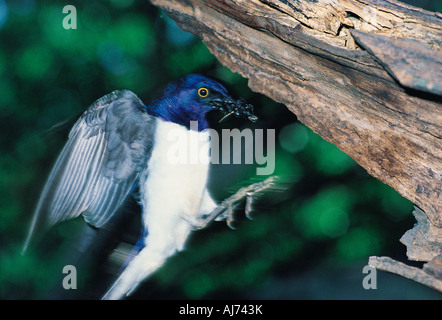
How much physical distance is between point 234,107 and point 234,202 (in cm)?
21

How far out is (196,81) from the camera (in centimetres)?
68

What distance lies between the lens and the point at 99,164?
2.22ft

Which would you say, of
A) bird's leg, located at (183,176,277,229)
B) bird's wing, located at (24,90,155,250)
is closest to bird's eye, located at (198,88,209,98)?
bird's wing, located at (24,90,155,250)

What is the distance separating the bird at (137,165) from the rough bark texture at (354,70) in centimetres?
11

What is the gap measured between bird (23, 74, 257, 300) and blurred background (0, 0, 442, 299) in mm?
28

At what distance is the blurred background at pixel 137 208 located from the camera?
72 cm

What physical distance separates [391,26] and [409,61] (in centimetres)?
15
